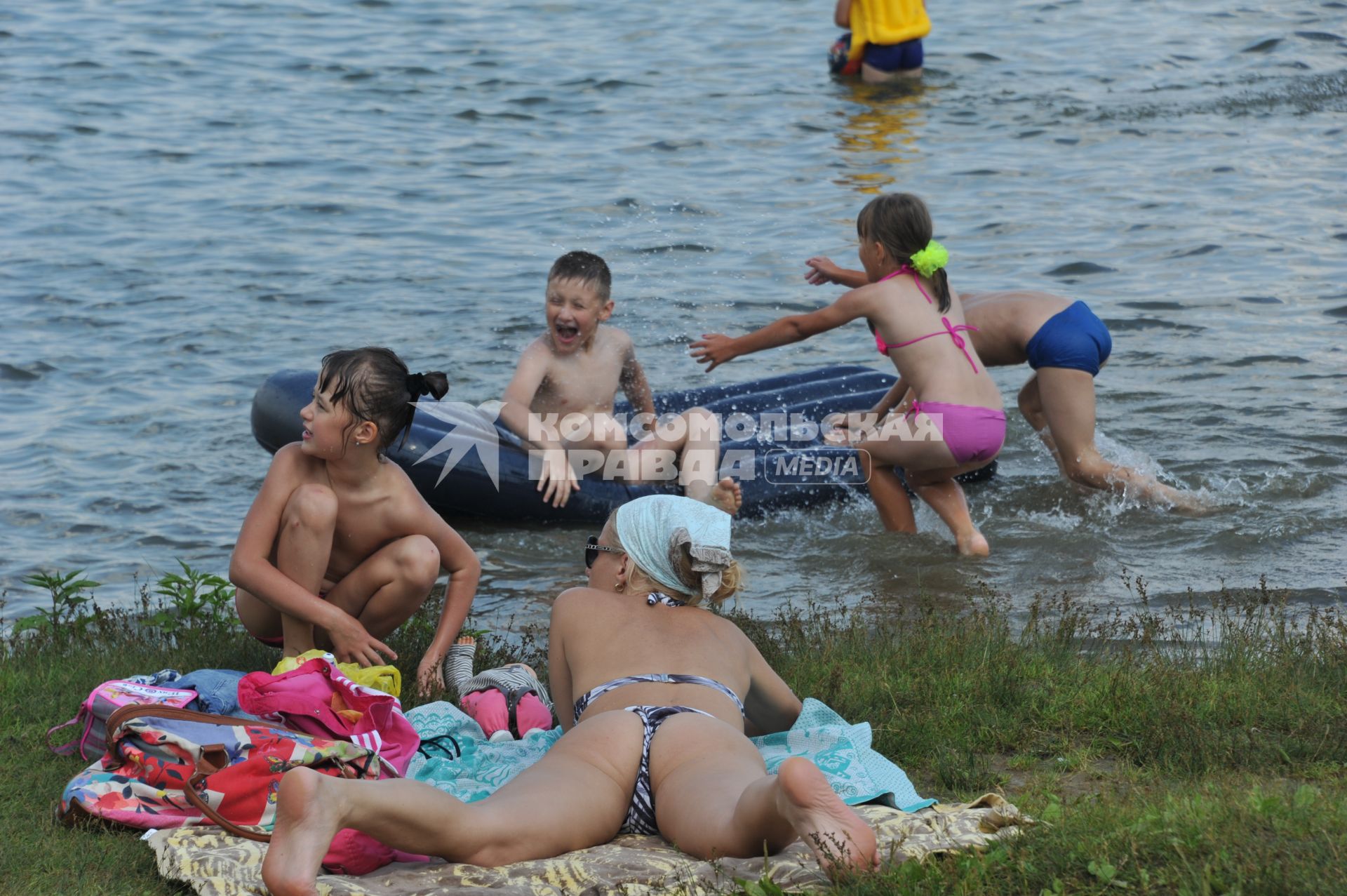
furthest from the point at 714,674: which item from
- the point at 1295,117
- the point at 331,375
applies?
the point at 1295,117

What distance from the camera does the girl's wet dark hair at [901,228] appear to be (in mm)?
6418

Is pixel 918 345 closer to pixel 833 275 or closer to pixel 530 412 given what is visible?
pixel 833 275

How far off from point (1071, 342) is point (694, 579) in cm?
367

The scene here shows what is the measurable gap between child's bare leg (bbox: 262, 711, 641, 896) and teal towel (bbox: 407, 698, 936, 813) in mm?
479

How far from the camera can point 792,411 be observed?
7.57 metres

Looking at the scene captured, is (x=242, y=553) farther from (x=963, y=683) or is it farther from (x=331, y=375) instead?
(x=963, y=683)

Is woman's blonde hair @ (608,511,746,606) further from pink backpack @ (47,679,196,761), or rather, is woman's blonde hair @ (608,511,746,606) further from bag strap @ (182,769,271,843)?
pink backpack @ (47,679,196,761)

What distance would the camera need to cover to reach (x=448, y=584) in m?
4.76

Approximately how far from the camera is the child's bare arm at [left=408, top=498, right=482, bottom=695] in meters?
4.70

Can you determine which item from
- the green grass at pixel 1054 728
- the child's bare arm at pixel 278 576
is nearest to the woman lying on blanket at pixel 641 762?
the green grass at pixel 1054 728

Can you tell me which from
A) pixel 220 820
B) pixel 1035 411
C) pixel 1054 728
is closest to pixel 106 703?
pixel 220 820

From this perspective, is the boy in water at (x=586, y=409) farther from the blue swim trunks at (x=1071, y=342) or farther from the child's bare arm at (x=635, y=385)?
the blue swim trunks at (x=1071, y=342)

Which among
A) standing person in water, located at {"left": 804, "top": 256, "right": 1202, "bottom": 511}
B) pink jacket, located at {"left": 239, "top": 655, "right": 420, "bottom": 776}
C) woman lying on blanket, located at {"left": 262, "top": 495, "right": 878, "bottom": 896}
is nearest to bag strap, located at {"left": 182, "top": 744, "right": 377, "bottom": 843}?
pink jacket, located at {"left": 239, "top": 655, "right": 420, "bottom": 776}

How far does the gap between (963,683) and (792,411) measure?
11.1 feet
